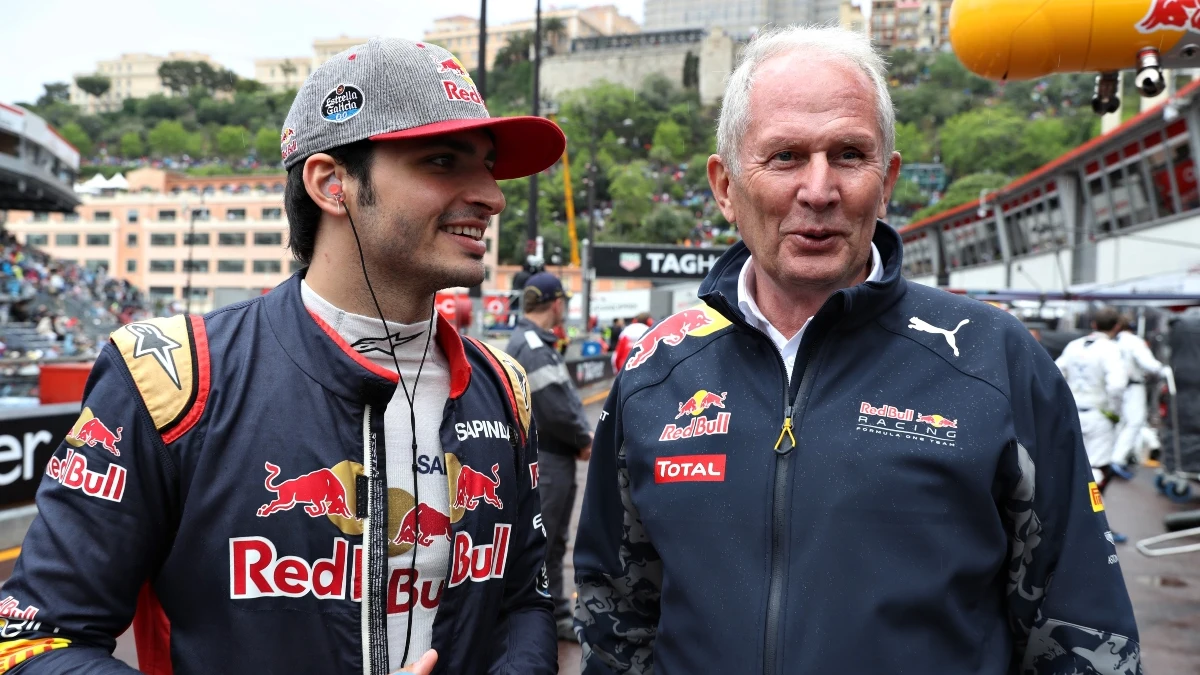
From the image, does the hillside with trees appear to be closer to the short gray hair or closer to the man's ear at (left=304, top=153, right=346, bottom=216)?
the short gray hair

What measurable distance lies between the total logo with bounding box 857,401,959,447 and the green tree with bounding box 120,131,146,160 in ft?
423

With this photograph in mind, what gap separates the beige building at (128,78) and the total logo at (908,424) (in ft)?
561

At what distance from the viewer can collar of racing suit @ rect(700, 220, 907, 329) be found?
1.95 meters

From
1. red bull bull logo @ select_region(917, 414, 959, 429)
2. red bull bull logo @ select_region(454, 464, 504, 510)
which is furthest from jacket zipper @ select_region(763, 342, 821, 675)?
red bull bull logo @ select_region(454, 464, 504, 510)

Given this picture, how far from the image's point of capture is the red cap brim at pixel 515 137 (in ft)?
6.25

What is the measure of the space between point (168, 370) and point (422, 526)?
55 cm

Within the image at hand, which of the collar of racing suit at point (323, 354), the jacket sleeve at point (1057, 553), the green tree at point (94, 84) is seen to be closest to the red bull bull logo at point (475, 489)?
the collar of racing suit at point (323, 354)

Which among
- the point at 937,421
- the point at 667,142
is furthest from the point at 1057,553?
the point at 667,142

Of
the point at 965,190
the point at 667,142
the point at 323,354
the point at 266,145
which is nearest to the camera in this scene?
the point at 323,354

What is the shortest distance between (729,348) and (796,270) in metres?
0.22

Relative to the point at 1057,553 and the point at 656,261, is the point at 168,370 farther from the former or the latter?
the point at 656,261

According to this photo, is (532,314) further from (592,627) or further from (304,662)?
(304,662)

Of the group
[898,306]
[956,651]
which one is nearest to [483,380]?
[898,306]

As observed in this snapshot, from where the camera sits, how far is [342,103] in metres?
1.94
